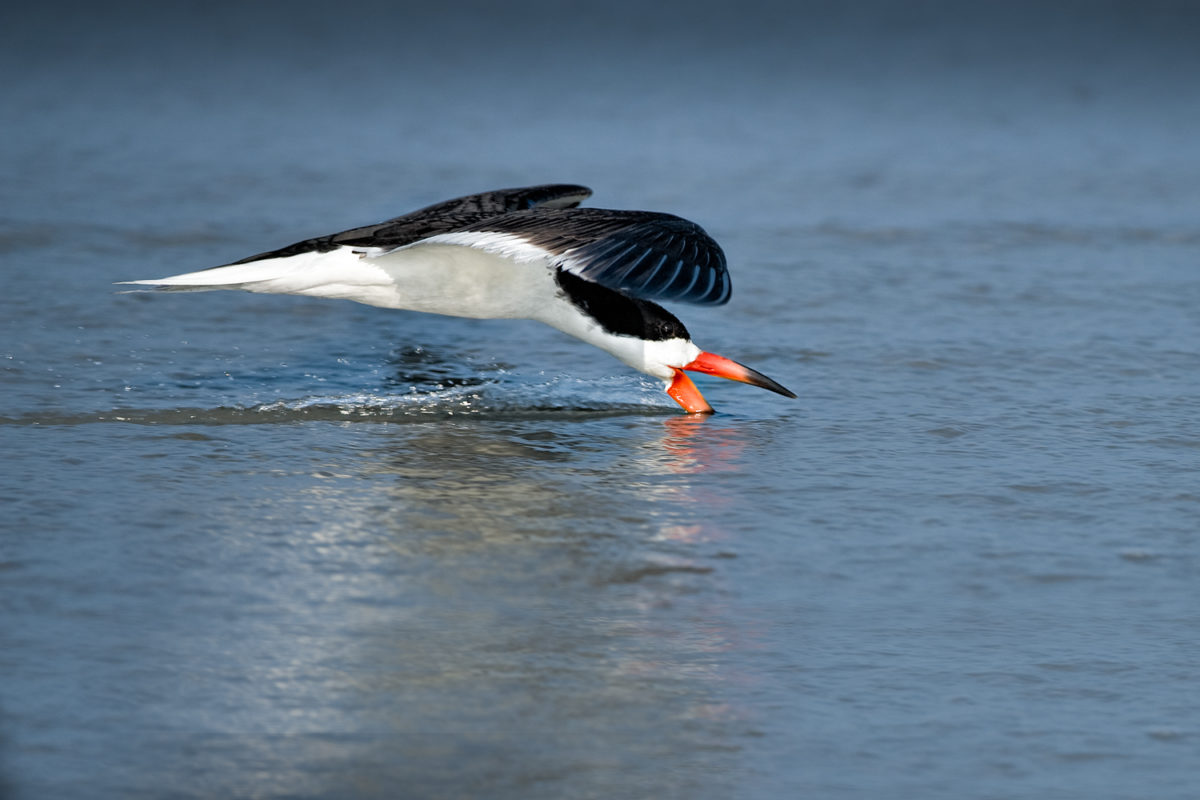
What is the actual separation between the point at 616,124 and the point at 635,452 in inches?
301

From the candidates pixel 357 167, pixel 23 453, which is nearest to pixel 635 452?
pixel 23 453

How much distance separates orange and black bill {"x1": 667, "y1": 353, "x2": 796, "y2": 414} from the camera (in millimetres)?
5629

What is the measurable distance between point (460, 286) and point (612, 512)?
4.92ft

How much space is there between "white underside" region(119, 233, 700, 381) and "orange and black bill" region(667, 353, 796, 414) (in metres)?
0.05

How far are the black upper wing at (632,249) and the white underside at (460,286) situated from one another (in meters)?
0.17

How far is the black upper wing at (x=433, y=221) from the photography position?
5.45 meters

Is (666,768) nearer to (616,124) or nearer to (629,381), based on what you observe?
(629,381)

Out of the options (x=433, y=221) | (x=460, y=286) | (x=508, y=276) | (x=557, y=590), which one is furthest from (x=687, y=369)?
(x=557, y=590)

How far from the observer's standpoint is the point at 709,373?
566cm

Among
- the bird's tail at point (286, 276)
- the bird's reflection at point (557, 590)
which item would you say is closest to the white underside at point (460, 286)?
the bird's tail at point (286, 276)

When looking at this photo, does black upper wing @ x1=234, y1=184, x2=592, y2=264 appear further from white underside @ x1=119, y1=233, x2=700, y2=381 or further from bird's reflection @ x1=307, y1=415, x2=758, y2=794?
bird's reflection @ x1=307, y1=415, x2=758, y2=794

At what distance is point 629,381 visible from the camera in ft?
20.4

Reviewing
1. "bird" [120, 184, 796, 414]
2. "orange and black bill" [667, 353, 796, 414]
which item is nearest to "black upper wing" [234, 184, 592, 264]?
"bird" [120, 184, 796, 414]

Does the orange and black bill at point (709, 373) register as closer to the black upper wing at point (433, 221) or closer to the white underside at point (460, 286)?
the white underside at point (460, 286)
